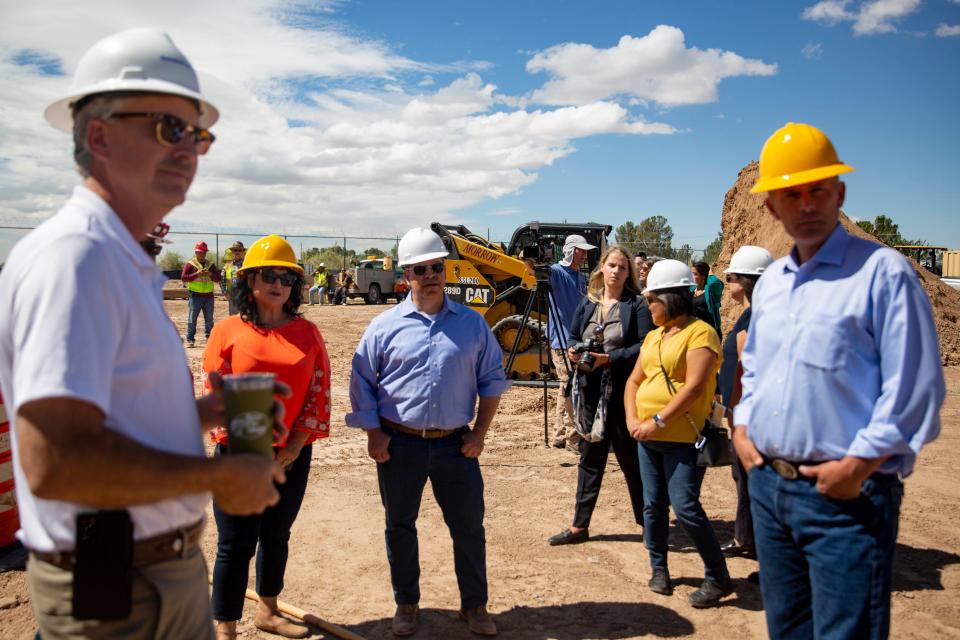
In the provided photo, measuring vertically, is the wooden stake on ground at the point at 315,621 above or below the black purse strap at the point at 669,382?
below

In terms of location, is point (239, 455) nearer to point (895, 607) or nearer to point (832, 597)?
point (832, 597)

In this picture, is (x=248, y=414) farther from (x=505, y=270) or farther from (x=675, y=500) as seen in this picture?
(x=505, y=270)

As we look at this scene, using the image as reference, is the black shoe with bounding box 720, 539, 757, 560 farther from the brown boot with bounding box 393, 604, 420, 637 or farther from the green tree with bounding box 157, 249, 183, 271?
the green tree with bounding box 157, 249, 183, 271

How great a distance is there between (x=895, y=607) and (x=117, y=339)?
4548 mm

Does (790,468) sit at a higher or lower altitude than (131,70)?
lower

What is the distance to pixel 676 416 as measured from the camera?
13.8 ft

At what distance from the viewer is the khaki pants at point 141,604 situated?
166 centimetres

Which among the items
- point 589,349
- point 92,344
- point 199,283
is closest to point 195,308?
point 199,283

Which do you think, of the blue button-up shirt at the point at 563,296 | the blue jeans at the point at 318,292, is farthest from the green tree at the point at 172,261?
the blue button-up shirt at the point at 563,296

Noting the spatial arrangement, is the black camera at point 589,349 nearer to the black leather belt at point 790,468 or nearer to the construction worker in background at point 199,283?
the black leather belt at point 790,468

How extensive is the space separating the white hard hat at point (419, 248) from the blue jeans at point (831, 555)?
203 cm

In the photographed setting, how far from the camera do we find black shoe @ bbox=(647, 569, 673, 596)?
449cm

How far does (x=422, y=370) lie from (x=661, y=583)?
6.84 ft

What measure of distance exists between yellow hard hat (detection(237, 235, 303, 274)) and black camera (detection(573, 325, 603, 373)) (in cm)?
226
